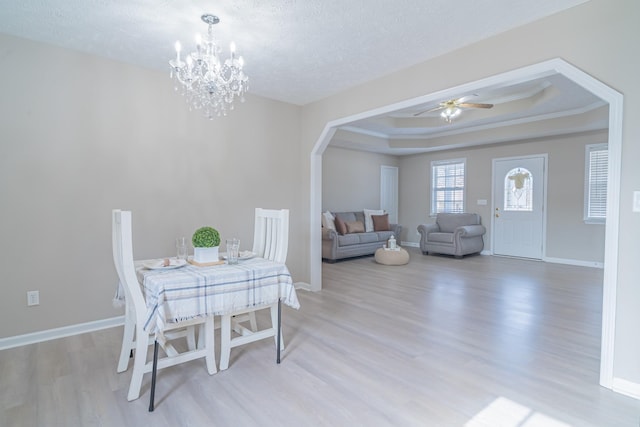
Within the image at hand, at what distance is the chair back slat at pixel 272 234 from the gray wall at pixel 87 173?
108 centimetres

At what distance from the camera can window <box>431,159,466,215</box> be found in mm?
7770

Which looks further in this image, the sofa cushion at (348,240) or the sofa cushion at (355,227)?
the sofa cushion at (355,227)

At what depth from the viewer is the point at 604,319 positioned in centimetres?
210

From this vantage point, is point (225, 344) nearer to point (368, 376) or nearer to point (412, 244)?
point (368, 376)

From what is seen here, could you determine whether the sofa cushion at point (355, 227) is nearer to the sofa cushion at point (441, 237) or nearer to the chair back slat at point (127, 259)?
the sofa cushion at point (441, 237)

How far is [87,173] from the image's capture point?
9.77ft

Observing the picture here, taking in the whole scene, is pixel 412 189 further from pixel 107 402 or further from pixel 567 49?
pixel 107 402

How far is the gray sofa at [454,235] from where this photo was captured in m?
6.64

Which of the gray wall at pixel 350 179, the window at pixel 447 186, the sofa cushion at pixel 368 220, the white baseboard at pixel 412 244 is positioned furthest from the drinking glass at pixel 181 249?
the white baseboard at pixel 412 244

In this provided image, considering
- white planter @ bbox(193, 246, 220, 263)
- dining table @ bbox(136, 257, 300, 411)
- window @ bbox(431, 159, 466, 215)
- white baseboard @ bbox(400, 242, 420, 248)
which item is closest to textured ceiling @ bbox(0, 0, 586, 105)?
white planter @ bbox(193, 246, 220, 263)

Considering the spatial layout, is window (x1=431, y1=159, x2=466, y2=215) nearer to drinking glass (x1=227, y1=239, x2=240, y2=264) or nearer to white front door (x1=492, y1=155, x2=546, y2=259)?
white front door (x1=492, y1=155, x2=546, y2=259)

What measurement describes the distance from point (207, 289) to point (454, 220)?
20.8 ft

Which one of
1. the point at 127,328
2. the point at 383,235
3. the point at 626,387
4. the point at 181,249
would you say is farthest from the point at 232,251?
the point at 383,235

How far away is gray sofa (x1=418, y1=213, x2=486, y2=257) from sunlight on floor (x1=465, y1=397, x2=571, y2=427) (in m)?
5.03
